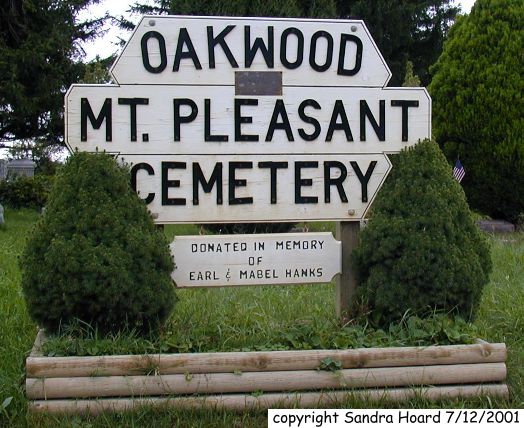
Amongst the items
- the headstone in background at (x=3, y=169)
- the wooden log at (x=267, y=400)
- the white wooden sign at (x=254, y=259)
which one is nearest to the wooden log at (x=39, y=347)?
the wooden log at (x=267, y=400)

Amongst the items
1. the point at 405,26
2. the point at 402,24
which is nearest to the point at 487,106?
the point at 402,24

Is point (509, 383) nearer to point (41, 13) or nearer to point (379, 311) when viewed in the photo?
point (379, 311)

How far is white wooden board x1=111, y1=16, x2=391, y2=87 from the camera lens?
3783 mm

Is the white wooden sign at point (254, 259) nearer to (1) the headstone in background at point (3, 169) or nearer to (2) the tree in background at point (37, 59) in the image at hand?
(2) the tree in background at point (37, 59)

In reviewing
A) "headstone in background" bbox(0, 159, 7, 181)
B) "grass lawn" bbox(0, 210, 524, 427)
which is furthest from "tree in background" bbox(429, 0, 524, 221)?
"headstone in background" bbox(0, 159, 7, 181)

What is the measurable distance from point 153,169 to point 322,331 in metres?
1.30

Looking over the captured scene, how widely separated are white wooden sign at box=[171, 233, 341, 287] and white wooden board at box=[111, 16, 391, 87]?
0.92m

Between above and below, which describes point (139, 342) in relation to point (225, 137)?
below

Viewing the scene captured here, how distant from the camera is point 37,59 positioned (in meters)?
15.1

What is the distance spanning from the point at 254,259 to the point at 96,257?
0.95 meters

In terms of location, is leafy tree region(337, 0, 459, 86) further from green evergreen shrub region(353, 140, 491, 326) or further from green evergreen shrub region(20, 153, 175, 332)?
green evergreen shrub region(20, 153, 175, 332)

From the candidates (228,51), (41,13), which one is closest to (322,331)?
(228,51)

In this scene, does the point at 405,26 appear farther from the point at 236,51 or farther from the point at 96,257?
the point at 96,257

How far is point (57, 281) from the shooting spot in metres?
3.32
